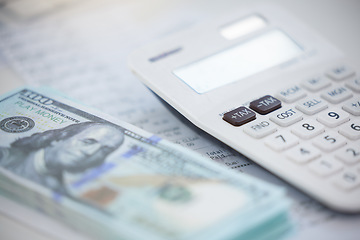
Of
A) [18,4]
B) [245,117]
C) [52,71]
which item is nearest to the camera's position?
[245,117]

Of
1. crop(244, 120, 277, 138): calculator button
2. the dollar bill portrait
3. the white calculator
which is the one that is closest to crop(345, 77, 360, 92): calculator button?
the white calculator

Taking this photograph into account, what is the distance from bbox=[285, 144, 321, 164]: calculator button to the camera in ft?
1.15

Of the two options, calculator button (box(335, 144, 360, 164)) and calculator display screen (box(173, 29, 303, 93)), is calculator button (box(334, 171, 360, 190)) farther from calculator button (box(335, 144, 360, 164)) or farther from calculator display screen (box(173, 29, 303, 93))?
calculator display screen (box(173, 29, 303, 93))

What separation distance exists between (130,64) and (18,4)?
0.36m

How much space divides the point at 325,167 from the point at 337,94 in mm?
109

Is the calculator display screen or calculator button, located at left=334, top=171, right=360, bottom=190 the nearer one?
calculator button, located at left=334, top=171, right=360, bottom=190

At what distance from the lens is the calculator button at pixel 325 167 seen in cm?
34

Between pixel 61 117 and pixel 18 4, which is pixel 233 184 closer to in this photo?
pixel 61 117

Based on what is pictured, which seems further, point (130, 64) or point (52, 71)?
point (52, 71)

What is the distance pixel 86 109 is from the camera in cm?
42

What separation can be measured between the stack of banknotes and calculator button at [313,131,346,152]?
0.07 meters

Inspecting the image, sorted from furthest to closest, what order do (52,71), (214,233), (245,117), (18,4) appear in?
(18,4) → (52,71) → (245,117) → (214,233)

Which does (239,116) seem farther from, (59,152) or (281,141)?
(59,152)

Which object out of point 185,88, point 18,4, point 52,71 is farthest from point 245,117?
point 18,4
